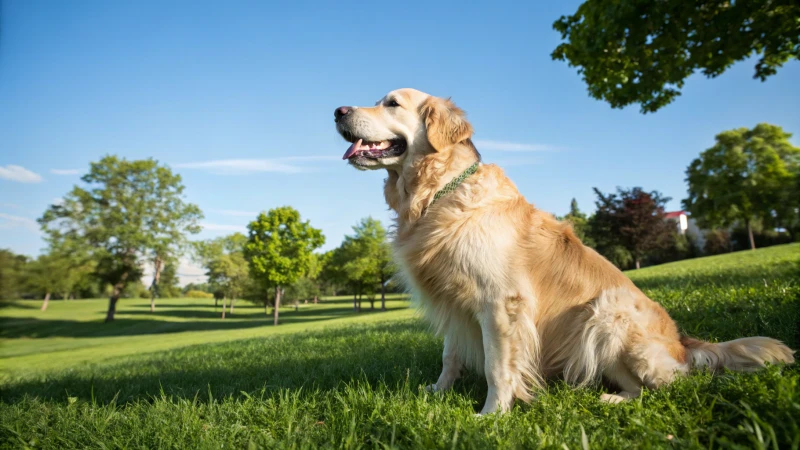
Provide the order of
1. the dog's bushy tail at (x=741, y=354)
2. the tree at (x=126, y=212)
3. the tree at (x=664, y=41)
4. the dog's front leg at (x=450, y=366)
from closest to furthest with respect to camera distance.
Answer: the dog's bushy tail at (x=741, y=354) < the dog's front leg at (x=450, y=366) < the tree at (x=664, y=41) < the tree at (x=126, y=212)

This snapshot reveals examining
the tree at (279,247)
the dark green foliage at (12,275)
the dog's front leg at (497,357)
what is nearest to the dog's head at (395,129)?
the dog's front leg at (497,357)

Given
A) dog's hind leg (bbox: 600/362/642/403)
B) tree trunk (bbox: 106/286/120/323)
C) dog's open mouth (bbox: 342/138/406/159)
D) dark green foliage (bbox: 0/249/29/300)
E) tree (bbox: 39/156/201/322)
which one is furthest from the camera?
tree trunk (bbox: 106/286/120/323)

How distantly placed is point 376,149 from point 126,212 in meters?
38.3

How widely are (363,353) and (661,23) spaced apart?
807cm

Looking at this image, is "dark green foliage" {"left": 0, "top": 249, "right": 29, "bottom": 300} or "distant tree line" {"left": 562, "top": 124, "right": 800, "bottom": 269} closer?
"dark green foliage" {"left": 0, "top": 249, "right": 29, "bottom": 300}

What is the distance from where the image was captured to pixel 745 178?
111 ft

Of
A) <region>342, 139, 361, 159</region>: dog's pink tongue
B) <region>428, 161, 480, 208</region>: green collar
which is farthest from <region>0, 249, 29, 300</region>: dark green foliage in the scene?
<region>428, 161, 480, 208</region>: green collar

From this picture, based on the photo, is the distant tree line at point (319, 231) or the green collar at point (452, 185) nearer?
the green collar at point (452, 185)

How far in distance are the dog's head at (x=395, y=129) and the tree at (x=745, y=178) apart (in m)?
40.2

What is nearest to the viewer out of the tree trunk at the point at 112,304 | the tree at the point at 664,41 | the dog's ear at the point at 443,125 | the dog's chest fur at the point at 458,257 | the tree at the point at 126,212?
the dog's chest fur at the point at 458,257

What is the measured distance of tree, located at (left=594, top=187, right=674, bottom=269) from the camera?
35.8m

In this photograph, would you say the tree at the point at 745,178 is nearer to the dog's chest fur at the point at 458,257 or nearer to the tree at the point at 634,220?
the tree at the point at 634,220

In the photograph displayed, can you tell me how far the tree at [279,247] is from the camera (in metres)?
34.4

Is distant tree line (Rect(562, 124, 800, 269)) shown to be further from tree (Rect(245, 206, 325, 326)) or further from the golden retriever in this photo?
the golden retriever
